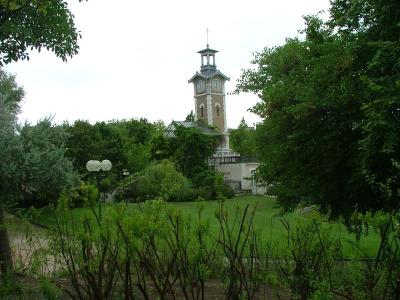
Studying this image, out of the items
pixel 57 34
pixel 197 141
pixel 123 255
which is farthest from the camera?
pixel 197 141

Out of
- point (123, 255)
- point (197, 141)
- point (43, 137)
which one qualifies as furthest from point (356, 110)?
point (197, 141)

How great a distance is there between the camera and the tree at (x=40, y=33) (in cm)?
783

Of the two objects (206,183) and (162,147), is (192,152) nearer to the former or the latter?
(206,183)

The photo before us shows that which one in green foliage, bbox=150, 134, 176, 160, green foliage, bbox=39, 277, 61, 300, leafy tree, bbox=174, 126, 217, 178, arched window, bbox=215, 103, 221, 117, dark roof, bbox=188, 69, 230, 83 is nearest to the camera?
green foliage, bbox=39, 277, 61, 300

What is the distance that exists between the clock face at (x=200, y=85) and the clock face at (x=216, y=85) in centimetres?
123

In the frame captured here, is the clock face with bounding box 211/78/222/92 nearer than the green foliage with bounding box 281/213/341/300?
No

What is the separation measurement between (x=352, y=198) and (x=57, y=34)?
6.81m

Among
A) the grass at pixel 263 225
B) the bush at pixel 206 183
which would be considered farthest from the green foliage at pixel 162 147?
the grass at pixel 263 225

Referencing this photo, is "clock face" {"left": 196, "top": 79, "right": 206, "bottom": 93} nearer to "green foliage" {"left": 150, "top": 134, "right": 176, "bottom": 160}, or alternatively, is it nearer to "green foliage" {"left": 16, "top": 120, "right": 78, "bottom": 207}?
"green foliage" {"left": 150, "top": 134, "right": 176, "bottom": 160}

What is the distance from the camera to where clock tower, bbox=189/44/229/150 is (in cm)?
7212

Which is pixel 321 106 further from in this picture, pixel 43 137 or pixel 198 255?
pixel 43 137

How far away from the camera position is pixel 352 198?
1134 centimetres

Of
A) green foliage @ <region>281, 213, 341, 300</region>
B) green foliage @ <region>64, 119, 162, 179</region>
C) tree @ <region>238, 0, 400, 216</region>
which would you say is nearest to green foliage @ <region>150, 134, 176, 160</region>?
green foliage @ <region>64, 119, 162, 179</region>

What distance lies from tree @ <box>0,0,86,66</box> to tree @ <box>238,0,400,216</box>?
14.5 ft
